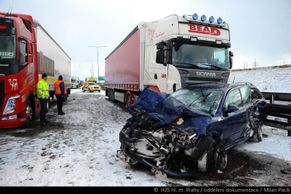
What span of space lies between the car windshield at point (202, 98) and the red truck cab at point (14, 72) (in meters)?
4.89

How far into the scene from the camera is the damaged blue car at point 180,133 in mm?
4699

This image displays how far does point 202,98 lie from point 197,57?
3463mm

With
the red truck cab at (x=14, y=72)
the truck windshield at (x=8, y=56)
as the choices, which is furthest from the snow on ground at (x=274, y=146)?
the truck windshield at (x=8, y=56)

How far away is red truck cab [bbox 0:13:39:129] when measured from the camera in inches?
315

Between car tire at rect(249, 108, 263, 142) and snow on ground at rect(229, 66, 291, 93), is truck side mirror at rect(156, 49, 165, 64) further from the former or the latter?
snow on ground at rect(229, 66, 291, 93)

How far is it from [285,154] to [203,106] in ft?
8.51

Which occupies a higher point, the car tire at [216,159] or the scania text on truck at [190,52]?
the scania text on truck at [190,52]

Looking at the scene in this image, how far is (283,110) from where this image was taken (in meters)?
8.95

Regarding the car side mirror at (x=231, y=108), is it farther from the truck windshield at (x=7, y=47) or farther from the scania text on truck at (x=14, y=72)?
the truck windshield at (x=7, y=47)

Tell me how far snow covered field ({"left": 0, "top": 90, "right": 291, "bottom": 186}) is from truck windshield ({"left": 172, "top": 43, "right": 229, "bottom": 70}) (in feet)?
9.78

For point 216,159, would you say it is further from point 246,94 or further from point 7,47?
point 7,47

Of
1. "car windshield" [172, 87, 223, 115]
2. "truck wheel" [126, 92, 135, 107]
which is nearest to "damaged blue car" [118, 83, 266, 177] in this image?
"car windshield" [172, 87, 223, 115]

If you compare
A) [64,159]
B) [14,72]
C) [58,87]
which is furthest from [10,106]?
[58,87]

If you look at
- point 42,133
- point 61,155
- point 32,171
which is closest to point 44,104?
point 42,133
